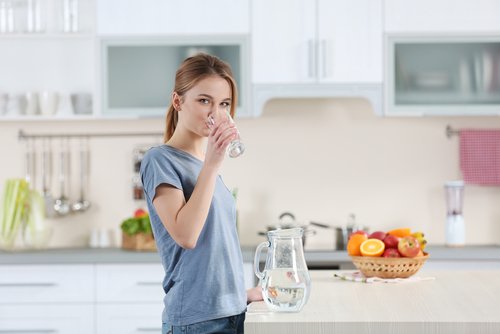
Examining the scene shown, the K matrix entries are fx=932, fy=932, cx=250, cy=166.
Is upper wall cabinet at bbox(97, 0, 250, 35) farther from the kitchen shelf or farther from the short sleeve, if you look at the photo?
the short sleeve

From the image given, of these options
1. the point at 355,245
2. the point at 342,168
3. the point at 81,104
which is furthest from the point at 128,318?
the point at 355,245

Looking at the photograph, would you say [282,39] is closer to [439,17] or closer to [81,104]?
[439,17]

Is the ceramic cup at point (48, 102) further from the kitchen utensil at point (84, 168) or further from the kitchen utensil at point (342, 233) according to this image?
the kitchen utensil at point (342, 233)

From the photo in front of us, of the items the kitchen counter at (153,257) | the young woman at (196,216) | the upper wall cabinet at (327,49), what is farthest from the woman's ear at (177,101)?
the upper wall cabinet at (327,49)

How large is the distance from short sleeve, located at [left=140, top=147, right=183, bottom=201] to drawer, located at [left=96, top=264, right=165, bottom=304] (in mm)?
2075

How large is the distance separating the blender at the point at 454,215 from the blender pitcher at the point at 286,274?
8.33 feet

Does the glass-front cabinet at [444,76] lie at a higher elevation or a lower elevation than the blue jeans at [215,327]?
higher

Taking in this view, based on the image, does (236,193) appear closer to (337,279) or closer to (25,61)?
(25,61)

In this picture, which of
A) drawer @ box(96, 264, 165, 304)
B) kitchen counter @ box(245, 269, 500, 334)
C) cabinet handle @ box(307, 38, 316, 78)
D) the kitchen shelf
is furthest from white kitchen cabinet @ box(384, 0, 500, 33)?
kitchen counter @ box(245, 269, 500, 334)

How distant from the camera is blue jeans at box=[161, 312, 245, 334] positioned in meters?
2.20

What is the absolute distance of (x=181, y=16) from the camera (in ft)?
14.6

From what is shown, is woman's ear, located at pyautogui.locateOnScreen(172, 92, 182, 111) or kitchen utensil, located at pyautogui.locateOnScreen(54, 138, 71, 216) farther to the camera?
kitchen utensil, located at pyautogui.locateOnScreen(54, 138, 71, 216)

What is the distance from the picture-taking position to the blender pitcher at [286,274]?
83.5 inches

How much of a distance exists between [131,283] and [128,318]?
0.16 metres
